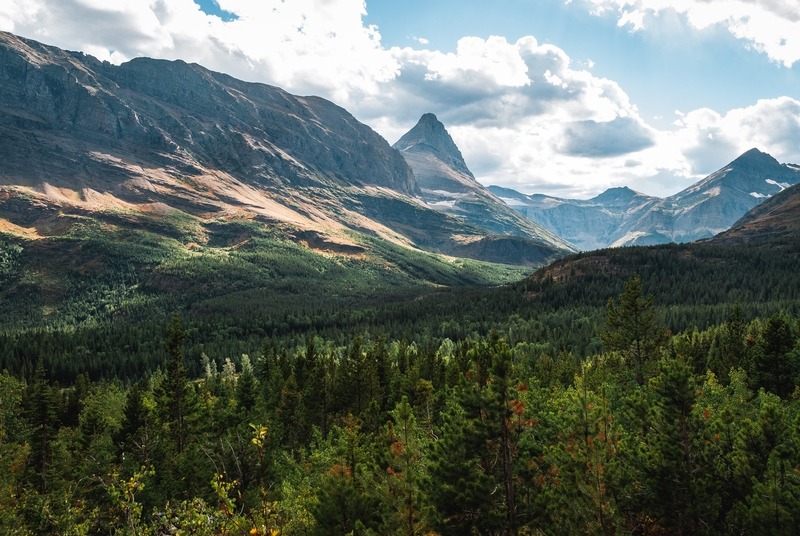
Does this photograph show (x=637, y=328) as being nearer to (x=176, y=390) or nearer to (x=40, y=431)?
(x=176, y=390)

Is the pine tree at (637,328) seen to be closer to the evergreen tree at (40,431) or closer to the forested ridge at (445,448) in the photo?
the forested ridge at (445,448)

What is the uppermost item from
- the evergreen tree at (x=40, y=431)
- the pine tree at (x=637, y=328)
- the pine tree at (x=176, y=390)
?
the pine tree at (x=637, y=328)

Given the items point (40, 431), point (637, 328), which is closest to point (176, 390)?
point (40, 431)

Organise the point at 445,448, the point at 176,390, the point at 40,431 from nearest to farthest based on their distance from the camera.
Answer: the point at 445,448, the point at 176,390, the point at 40,431

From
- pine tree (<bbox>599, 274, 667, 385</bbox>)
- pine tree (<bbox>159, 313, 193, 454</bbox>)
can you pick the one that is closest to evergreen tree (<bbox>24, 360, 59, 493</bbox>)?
pine tree (<bbox>159, 313, 193, 454</bbox>)

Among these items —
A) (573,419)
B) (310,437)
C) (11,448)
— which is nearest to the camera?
(573,419)

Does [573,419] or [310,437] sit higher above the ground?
[573,419]

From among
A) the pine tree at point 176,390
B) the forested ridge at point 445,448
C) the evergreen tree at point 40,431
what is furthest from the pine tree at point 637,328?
the evergreen tree at point 40,431

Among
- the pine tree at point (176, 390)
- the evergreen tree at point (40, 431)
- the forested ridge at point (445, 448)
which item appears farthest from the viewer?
the evergreen tree at point (40, 431)

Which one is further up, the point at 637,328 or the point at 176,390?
the point at 637,328

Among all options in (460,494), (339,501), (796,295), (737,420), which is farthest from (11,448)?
(796,295)

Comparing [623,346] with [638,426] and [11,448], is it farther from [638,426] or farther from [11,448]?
[11,448]

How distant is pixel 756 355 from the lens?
52.9 meters

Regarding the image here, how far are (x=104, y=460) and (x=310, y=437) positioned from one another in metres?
28.9
